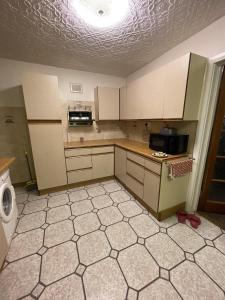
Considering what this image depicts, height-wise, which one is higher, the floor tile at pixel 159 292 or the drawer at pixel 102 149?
the drawer at pixel 102 149

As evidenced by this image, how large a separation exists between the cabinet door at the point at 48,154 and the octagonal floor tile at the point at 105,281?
161 cm

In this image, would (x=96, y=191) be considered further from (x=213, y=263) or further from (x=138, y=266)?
(x=213, y=263)

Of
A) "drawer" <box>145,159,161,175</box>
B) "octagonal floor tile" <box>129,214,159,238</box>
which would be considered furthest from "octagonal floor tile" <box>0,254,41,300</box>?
"drawer" <box>145,159,161,175</box>

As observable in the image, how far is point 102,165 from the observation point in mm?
2816

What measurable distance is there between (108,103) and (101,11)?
1659 mm

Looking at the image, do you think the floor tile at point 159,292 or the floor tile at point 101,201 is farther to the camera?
the floor tile at point 101,201

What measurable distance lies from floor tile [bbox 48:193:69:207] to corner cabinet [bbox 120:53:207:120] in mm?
1968

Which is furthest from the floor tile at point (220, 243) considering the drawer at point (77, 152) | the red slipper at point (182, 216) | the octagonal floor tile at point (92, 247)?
the drawer at point (77, 152)

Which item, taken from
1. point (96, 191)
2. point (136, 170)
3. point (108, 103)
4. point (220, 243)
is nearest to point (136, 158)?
point (136, 170)

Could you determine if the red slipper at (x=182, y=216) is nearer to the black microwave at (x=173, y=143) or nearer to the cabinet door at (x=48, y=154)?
the black microwave at (x=173, y=143)

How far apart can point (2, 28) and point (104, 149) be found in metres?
2.17

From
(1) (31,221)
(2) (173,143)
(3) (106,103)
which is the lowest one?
(1) (31,221)

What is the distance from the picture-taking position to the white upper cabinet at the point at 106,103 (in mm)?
2838

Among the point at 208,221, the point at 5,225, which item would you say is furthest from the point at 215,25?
the point at 5,225
